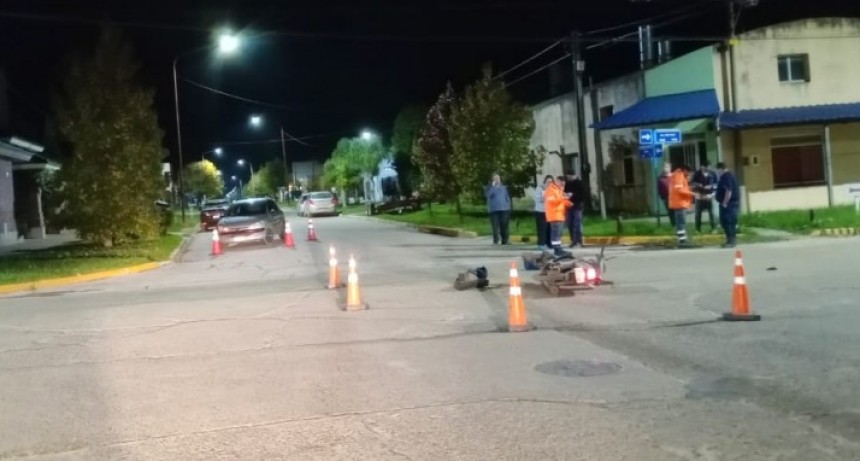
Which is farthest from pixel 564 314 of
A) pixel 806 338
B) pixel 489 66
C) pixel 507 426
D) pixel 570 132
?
pixel 570 132

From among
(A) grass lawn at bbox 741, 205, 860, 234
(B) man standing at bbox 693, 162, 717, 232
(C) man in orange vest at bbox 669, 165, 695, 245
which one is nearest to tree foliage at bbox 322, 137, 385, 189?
(A) grass lawn at bbox 741, 205, 860, 234

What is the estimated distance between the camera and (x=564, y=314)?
11234mm

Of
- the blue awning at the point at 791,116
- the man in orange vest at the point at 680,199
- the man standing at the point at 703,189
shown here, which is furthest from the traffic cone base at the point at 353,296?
the blue awning at the point at 791,116

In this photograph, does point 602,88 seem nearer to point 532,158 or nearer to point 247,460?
point 532,158

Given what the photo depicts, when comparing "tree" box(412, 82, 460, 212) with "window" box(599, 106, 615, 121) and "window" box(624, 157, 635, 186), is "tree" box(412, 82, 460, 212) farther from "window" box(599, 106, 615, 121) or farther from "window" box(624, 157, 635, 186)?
"window" box(624, 157, 635, 186)

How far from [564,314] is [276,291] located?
542 centimetres

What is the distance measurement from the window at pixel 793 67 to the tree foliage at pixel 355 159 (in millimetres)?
43683

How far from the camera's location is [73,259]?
2305cm

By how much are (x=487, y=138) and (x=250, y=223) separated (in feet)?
31.3

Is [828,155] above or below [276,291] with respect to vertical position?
above

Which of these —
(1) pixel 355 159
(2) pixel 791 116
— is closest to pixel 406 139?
(1) pixel 355 159

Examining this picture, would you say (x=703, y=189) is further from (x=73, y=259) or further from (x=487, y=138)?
(x=73, y=259)

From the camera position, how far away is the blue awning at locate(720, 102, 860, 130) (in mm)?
26234

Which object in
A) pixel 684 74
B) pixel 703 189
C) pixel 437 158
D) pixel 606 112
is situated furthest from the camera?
pixel 437 158
